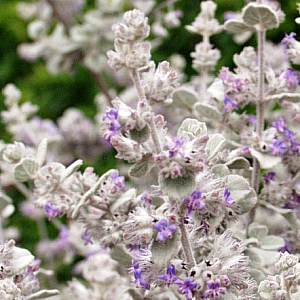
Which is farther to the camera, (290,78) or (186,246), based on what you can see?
(290,78)

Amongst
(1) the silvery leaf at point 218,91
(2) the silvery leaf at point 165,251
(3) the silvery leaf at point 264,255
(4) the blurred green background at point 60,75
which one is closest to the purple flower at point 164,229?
(2) the silvery leaf at point 165,251

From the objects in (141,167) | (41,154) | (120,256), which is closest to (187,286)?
(141,167)

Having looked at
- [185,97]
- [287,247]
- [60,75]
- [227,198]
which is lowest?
[60,75]

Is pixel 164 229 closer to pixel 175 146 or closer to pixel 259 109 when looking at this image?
pixel 175 146

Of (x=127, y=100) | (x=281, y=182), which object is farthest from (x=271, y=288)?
(x=127, y=100)

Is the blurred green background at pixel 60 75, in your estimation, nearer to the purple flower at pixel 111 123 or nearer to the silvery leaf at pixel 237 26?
the silvery leaf at pixel 237 26

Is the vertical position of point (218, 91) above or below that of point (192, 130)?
below

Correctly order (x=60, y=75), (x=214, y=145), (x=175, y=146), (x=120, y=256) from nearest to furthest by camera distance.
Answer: (x=175, y=146) < (x=214, y=145) < (x=120, y=256) < (x=60, y=75)

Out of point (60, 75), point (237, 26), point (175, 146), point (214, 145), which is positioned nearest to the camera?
point (175, 146)
